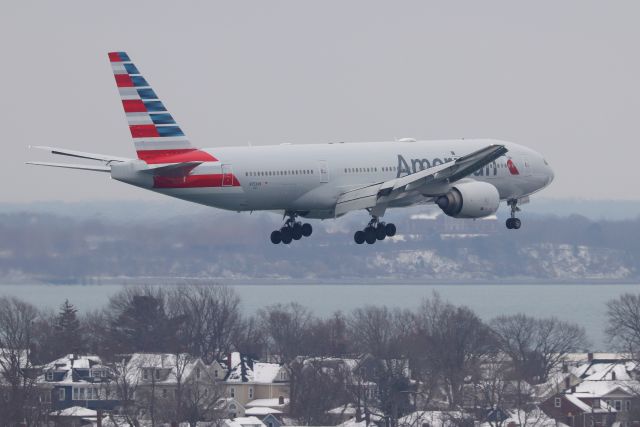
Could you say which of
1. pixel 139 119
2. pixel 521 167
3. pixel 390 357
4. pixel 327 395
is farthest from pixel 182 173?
pixel 390 357

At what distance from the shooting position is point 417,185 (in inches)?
3745

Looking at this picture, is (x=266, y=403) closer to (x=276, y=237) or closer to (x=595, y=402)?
(x=595, y=402)

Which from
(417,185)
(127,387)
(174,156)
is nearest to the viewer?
(174,156)

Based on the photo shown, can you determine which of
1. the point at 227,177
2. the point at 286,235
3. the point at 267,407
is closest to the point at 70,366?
the point at 267,407

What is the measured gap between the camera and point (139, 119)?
92.9m

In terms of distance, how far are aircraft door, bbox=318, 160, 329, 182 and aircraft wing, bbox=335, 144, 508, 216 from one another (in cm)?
137

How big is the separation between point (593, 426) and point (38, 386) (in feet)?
177

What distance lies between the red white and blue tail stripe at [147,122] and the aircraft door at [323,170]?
6278 mm

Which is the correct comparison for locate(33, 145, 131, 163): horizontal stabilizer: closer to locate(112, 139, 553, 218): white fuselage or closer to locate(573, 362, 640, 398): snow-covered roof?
locate(112, 139, 553, 218): white fuselage

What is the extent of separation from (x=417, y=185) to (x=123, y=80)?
16.1m

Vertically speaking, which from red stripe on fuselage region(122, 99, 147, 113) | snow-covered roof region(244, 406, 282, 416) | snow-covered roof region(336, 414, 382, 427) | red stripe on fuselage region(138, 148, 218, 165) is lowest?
snow-covered roof region(336, 414, 382, 427)

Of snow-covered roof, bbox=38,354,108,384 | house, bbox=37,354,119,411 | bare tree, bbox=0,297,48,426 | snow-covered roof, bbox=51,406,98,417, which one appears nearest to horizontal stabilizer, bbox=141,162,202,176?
bare tree, bbox=0,297,48,426

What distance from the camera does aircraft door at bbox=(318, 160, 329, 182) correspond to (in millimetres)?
95812

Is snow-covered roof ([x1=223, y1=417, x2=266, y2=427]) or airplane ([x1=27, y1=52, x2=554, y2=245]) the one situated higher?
airplane ([x1=27, y1=52, x2=554, y2=245])
